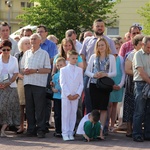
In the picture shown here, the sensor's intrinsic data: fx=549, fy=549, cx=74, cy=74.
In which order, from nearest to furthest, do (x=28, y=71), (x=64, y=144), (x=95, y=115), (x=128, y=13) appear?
(x=64, y=144) < (x=95, y=115) < (x=28, y=71) < (x=128, y=13)

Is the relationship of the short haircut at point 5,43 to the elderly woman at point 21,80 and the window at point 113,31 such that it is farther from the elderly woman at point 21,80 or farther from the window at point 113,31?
the window at point 113,31

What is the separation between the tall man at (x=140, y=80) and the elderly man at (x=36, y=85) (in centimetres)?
187

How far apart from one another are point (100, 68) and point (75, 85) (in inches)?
24.5

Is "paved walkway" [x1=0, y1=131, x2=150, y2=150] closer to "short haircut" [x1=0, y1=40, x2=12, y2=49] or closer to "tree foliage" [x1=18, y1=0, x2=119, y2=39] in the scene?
"short haircut" [x1=0, y1=40, x2=12, y2=49]

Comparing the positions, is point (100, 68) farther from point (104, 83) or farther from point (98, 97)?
point (98, 97)

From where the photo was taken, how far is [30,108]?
38.0ft

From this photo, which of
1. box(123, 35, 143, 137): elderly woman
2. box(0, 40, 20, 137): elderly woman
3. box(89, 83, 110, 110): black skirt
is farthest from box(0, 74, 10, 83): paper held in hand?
box(123, 35, 143, 137): elderly woman

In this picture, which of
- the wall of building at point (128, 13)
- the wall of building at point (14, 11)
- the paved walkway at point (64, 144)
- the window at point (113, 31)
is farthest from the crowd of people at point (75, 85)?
the wall of building at point (14, 11)

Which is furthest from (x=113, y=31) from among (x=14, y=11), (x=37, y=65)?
(x=37, y=65)

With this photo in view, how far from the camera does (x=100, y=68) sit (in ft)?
36.9

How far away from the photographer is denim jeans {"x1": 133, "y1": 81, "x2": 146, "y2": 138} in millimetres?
11086

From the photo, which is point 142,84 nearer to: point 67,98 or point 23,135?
point 67,98

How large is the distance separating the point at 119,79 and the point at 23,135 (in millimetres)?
2482

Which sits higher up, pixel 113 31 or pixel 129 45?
pixel 113 31
